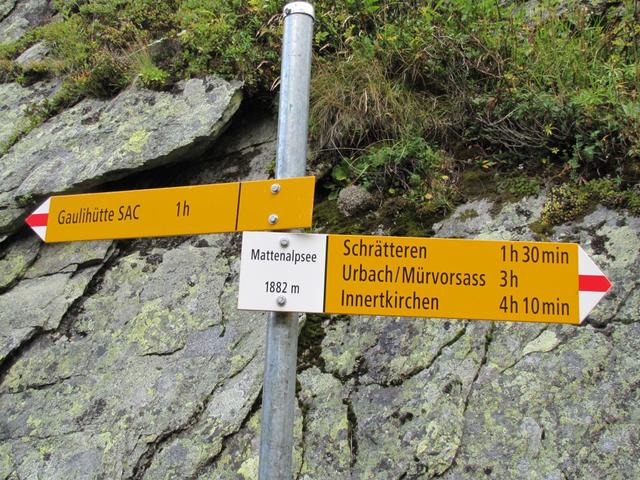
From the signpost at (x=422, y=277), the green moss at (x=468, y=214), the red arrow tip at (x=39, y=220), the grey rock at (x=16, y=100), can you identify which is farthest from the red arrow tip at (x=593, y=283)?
the grey rock at (x=16, y=100)

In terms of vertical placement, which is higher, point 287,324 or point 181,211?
point 181,211

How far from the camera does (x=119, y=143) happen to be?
4812 millimetres

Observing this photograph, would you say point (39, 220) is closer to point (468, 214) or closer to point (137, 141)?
point (137, 141)

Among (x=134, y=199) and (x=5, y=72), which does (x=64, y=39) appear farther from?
(x=134, y=199)

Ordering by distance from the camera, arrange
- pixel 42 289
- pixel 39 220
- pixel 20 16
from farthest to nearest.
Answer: pixel 20 16 < pixel 42 289 < pixel 39 220

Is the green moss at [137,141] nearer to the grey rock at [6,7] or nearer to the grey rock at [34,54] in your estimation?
the grey rock at [34,54]

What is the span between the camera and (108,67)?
211 inches

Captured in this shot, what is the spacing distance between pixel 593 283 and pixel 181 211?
5.48 ft

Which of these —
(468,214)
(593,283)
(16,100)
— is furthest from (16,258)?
(593,283)

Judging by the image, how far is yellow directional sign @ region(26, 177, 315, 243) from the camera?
81.3 inches

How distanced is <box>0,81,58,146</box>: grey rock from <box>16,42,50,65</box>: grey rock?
387 millimetres

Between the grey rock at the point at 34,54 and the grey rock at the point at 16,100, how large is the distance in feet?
1.27

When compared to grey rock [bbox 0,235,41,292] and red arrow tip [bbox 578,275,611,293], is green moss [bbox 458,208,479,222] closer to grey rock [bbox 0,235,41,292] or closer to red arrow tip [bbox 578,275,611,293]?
red arrow tip [bbox 578,275,611,293]

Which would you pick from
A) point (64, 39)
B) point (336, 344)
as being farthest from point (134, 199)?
point (64, 39)
